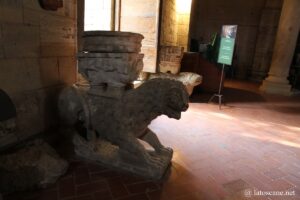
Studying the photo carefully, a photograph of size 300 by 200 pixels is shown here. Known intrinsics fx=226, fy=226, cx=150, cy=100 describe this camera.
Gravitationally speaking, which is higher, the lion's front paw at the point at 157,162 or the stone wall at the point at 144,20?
the stone wall at the point at 144,20

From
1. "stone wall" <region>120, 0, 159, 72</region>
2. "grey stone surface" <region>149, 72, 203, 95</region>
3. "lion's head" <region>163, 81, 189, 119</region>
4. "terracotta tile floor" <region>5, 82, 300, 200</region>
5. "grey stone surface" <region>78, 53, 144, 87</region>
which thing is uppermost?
"stone wall" <region>120, 0, 159, 72</region>

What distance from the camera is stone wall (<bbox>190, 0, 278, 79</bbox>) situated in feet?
35.7

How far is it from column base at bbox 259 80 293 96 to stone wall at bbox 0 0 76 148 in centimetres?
704

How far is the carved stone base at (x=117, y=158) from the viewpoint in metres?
2.19

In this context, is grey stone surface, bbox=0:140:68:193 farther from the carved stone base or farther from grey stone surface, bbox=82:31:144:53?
grey stone surface, bbox=82:31:144:53

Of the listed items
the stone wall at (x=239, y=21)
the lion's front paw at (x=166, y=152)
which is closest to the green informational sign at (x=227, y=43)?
the lion's front paw at (x=166, y=152)

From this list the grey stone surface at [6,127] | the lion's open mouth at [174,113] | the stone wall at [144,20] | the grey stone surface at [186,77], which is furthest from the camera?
the grey stone surface at [186,77]

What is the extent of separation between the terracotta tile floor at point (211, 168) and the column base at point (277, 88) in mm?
3823

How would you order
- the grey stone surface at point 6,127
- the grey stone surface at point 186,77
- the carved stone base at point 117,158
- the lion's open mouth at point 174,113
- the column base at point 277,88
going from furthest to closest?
1. the column base at point 277,88
2. the grey stone surface at point 186,77
3. the carved stone base at point 117,158
4. the lion's open mouth at point 174,113
5. the grey stone surface at point 6,127

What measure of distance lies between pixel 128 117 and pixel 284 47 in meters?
7.67

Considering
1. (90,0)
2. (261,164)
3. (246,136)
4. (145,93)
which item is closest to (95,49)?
(145,93)

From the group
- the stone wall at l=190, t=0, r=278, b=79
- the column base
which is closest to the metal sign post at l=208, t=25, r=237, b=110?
the column base

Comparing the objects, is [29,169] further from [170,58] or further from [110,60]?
[170,58]

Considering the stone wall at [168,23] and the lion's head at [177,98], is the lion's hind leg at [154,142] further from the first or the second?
the stone wall at [168,23]
